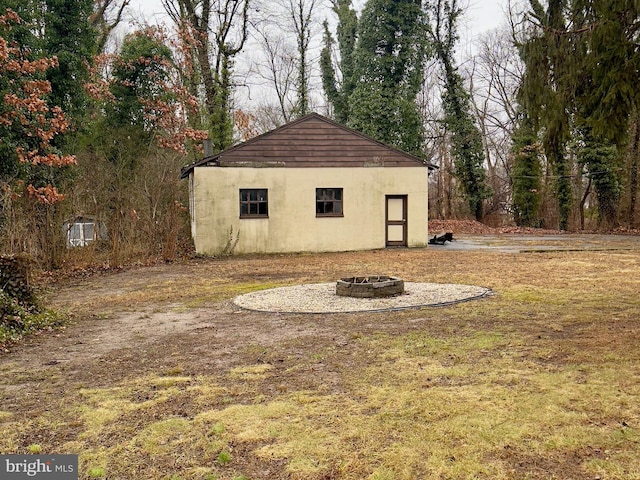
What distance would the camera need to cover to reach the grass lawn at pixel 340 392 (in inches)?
132

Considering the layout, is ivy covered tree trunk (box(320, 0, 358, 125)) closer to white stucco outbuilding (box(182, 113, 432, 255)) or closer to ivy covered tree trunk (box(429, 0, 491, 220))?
ivy covered tree trunk (box(429, 0, 491, 220))

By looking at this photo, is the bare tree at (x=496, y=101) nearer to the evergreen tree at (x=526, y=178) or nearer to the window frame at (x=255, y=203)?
the evergreen tree at (x=526, y=178)

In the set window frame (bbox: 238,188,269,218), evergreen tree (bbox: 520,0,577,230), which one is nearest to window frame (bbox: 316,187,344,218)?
window frame (bbox: 238,188,269,218)

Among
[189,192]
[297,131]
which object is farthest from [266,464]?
[189,192]

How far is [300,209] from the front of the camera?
19047 mm

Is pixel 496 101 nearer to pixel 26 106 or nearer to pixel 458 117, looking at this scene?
pixel 458 117

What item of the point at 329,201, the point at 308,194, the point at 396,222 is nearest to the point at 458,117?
the point at 396,222

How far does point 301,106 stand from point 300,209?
15301 mm

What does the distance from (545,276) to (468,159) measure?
20.4 meters

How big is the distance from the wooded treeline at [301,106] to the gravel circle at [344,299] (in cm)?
286

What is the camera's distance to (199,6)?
28.4m

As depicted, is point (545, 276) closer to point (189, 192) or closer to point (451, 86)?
point (189, 192)

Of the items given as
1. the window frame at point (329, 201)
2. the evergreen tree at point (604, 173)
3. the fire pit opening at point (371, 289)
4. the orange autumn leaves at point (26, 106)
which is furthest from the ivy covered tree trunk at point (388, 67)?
the fire pit opening at point (371, 289)

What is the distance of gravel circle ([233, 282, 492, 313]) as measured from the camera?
8.41m
